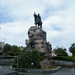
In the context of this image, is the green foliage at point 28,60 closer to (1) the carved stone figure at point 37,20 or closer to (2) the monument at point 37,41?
(2) the monument at point 37,41

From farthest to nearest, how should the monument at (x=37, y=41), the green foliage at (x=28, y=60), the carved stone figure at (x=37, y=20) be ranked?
1. the carved stone figure at (x=37, y=20)
2. the monument at (x=37, y=41)
3. the green foliage at (x=28, y=60)

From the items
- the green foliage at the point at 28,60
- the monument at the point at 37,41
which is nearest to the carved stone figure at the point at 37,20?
the monument at the point at 37,41

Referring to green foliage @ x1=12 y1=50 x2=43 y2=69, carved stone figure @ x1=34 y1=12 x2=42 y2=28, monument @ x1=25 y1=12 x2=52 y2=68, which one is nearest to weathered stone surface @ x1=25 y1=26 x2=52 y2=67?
monument @ x1=25 y1=12 x2=52 y2=68

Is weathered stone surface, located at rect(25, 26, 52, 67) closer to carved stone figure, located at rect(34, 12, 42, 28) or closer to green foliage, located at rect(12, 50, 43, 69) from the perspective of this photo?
carved stone figure, located at rect(34, 12, 42, 28)

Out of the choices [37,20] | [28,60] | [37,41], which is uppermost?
[37,20]

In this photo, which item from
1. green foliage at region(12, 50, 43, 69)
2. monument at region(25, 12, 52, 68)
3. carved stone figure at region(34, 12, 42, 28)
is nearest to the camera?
green foliage at region(12, 50, 43, 69)

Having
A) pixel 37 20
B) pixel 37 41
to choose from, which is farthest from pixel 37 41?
pixel 37 20

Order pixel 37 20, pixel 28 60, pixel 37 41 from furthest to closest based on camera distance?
pixel 37 20
pixel 37 41
pixel 28 60

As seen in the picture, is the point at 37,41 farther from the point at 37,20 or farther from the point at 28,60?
the point at 28,60

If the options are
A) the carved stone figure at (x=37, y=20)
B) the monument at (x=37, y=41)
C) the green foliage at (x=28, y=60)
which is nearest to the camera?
the green foliage at (x=28, y=60)

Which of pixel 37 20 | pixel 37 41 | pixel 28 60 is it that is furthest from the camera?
pixel 37 20

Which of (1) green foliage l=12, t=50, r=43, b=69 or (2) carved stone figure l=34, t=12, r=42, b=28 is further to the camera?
(2) carved stone figure l=34, t=12, r=42, b=28

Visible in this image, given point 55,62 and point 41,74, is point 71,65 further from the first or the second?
point 41,74

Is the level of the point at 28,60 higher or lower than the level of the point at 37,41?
lower
